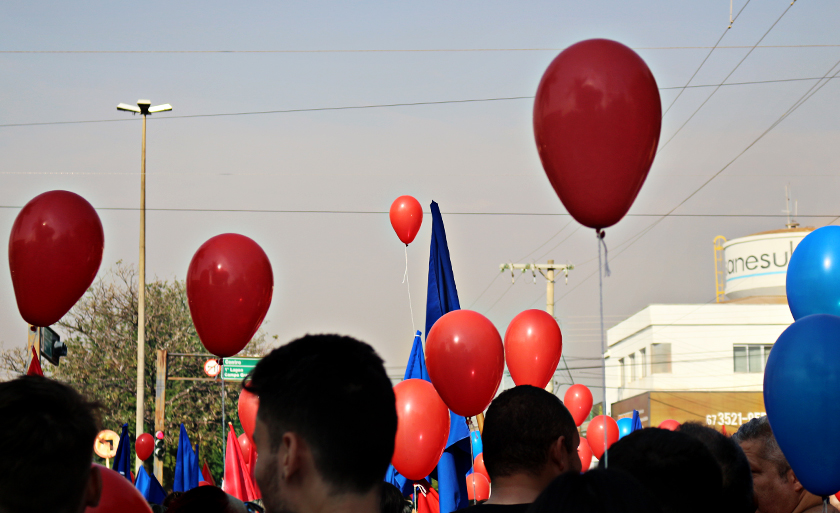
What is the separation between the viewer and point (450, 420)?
21.7 ft

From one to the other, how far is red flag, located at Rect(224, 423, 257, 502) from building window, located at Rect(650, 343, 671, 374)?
3615 centimetres

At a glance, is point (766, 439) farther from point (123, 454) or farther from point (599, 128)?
point (123, 454)

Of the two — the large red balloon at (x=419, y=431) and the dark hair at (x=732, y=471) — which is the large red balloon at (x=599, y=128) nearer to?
the dark hair at (x=732, y=471)

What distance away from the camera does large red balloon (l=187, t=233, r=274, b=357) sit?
5223mm

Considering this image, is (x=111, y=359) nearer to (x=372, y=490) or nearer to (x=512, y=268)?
(x=512, y=268)

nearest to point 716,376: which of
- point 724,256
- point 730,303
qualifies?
point 730,303

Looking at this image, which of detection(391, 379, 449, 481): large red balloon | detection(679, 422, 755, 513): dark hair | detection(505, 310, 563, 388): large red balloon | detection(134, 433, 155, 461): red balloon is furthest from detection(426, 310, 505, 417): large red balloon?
detection(134, 433, 155, 461): red balloon

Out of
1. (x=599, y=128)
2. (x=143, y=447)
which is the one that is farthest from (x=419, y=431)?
(x=143, y=447)

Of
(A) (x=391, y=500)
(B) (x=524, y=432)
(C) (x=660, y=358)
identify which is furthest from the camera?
(C) (x=660, y=358)

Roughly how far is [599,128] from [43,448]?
2.45m

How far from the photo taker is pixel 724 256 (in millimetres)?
46250

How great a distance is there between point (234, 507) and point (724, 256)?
47.3m

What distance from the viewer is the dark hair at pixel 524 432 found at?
290cm

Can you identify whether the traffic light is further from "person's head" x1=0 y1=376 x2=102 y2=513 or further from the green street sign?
"person's head" x1=0 y1=376 x2=102 y2=513
